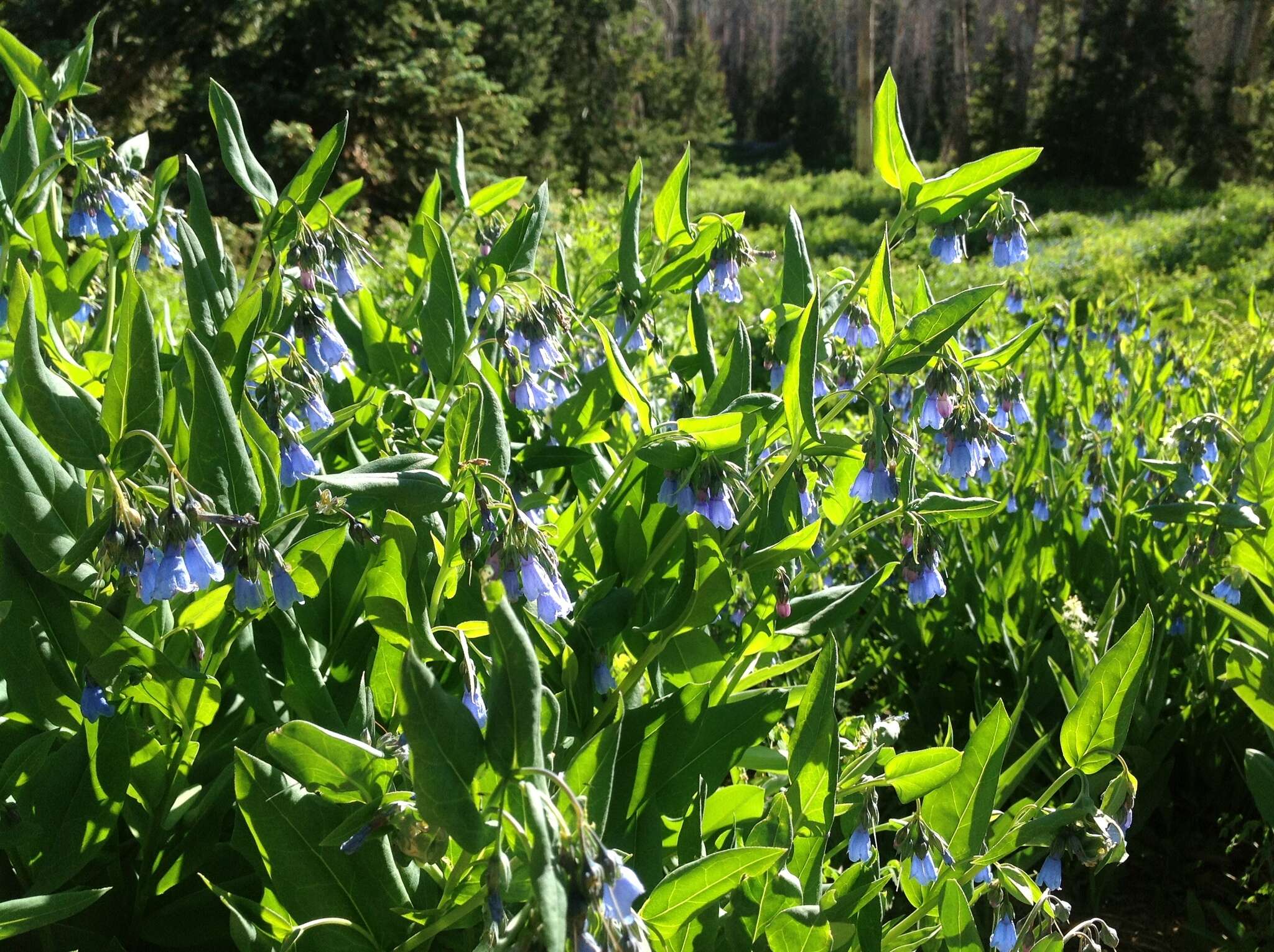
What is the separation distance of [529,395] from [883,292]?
0.57 m

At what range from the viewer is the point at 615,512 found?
1.75 meters

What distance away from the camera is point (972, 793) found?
4.54 ft

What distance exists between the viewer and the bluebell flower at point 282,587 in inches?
47.6

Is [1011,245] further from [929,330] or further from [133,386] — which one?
[133,386]

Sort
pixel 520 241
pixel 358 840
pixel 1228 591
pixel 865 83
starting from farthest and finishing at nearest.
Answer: pixel 865 83, pixel 1228 591, pixel 520 241, pixel 358 840

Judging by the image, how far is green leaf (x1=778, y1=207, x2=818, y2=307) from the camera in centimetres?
162

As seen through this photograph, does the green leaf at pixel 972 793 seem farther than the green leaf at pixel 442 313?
No

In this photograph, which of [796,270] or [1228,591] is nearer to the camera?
[796,270]

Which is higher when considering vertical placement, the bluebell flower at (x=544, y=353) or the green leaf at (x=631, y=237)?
the green leaf at (x=631, y=237)

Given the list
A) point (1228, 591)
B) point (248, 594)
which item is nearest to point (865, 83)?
point (1228, 591)

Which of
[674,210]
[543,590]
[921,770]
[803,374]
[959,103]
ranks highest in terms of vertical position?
[674,210]

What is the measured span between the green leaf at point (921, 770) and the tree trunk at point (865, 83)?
27.8m

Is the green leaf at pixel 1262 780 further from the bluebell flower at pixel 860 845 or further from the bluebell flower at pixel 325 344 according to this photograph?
the bluebell flower at pixel 325 344

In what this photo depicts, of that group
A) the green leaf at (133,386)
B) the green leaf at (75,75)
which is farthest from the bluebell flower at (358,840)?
the green leaf at (75,75)
